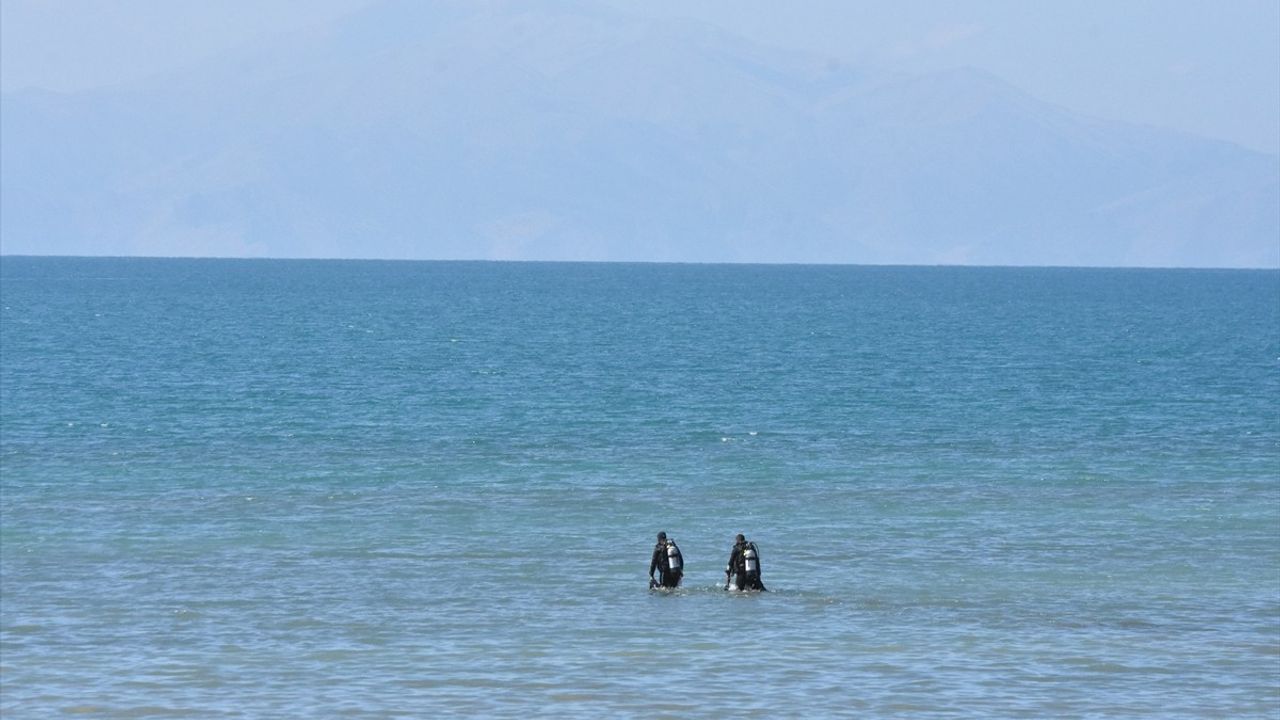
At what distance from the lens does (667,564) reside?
1248 inches

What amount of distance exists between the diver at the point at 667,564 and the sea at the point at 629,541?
341 mm

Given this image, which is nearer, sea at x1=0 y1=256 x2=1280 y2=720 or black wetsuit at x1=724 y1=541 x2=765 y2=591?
sea at x1=0 y1=256 x2=1280 y2=720

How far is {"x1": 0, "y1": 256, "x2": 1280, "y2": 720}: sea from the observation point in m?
25.2

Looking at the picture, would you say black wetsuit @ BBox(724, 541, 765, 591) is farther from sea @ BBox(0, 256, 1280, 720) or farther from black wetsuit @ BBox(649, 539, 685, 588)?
black wetsuit @ BBox(649, 539, 685, 588)

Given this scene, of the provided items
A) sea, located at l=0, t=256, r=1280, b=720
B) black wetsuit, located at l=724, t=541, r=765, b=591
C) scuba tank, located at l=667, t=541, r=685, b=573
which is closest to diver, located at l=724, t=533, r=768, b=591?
black wetsuit, located at l=724, t=541, r=765, b=591

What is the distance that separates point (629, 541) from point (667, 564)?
514cm

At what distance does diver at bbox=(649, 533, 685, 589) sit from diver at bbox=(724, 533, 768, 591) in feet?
3.19

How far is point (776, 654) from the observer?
88.6ft

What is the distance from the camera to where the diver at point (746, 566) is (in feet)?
103

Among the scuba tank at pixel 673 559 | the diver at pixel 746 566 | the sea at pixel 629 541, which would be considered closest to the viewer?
the sea at pixel 629 541

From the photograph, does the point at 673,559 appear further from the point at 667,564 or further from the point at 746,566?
the point at 746,566

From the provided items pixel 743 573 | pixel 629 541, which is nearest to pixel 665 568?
pixel 743 573

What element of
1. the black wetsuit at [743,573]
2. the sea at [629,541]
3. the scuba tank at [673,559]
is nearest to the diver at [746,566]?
the black wetsuit at [743,573]

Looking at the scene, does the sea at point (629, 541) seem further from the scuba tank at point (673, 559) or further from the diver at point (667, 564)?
the scuba tank at point (673, 559)
